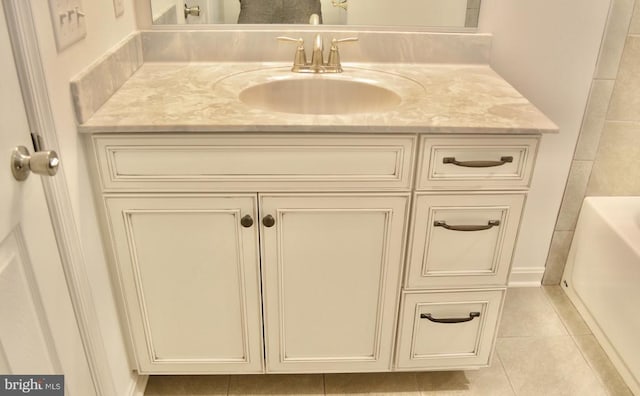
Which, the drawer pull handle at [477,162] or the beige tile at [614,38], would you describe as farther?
the beige tile at [614,38]

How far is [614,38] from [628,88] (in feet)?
0.56

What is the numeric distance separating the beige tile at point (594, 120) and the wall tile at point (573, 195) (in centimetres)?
3

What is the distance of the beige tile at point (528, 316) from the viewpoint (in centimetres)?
182

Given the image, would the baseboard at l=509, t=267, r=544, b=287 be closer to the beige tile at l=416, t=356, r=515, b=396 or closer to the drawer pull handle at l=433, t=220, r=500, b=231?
the beige tile at l=416, t=356, r=515, b=396

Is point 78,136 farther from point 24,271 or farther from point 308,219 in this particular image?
point 308,219

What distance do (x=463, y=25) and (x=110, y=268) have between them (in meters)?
1.22

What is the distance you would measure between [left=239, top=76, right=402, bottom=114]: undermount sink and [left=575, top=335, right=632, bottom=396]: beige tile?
104 cm

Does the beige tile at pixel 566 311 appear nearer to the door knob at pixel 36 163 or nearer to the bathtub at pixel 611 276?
the bathtub at pixel 611 276

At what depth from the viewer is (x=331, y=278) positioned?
4.51 feet

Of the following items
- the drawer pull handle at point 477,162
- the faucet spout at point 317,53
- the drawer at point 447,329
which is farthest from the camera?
the faucet spout at point 317,53

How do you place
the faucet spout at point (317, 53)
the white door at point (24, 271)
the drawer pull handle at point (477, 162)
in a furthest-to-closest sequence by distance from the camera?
1. the faucet spout at point (317, 53)
2. the drawer pull handle at point (477, 162)
3. the white door at point (24, 271)

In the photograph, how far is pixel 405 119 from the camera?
3.94 ft

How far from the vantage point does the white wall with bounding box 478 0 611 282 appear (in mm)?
1592

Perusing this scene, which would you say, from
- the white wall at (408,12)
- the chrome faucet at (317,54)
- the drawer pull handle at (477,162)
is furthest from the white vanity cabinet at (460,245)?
the white wall at (408,12)
